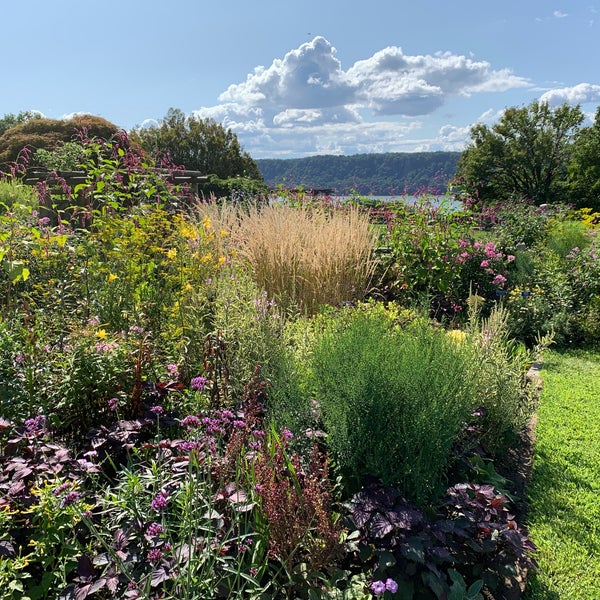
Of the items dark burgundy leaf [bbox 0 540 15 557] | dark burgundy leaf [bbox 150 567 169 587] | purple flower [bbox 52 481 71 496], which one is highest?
purple flower [bbox 52 481 71 496]

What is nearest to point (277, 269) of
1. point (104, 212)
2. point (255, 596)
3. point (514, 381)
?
point (104, 212)

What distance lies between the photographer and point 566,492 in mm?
2863

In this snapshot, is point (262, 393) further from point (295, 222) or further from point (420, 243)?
point (420, 243)

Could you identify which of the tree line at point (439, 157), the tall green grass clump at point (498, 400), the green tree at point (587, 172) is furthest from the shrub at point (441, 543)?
the green tree at point (587, 172)

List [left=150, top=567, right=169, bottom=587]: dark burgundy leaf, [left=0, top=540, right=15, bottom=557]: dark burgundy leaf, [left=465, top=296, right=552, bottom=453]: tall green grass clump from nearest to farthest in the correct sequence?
1. [left=150, top=567, right=169, bottom=587]: dark burgundy leaf
2. [left=0, top=540, right=15, bottom=557]: dark burgundy leaf
3. [left=465, top=296, right=552, bottom=453]: tall green grass clump

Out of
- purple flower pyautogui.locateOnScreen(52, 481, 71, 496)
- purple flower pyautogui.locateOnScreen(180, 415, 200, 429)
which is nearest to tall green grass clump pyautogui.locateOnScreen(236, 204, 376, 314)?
purple flower pyautogui.locateOnScreen(180, 415, 200, 429)

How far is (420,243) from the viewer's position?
604 cm

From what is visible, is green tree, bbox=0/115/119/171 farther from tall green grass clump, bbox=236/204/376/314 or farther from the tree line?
tall green grass clump, bbox=236/204/376/314

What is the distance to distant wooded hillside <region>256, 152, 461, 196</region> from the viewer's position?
8508mm

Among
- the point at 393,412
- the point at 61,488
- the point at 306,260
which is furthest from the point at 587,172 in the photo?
the point at 61,488

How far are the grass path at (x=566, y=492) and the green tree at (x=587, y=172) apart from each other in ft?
66.1

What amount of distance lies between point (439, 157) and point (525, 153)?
255 inches

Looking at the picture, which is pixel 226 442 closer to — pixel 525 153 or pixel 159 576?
pixel 159 576

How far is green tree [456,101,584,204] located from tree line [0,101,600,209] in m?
0.05
